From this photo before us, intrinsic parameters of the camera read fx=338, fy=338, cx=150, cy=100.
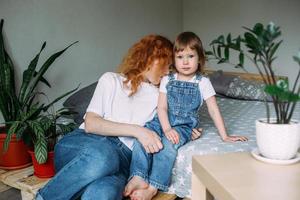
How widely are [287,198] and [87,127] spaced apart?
986 mm

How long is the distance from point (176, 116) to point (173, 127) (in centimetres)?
6

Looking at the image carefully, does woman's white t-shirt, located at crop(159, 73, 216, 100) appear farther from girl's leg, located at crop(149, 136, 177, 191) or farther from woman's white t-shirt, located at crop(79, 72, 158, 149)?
girl's leg, located at crop(149, 136, 177, 191)

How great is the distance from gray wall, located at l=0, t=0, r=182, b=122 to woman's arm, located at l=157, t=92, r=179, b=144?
4.03 feet

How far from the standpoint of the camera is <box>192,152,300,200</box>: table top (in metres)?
0.75

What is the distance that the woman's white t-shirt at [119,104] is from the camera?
156 centimetres

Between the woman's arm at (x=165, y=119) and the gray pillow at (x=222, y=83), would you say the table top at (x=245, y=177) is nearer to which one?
the woman's arm at (x=165, y=119)

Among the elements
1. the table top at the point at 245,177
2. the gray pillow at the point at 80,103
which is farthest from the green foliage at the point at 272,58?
the gray pillow at the point at 80,103

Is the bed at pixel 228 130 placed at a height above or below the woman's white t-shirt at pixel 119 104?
below

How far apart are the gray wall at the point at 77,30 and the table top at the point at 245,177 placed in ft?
5.96

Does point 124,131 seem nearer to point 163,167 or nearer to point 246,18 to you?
point 163,167

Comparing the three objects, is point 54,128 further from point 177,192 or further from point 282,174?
point 282,174

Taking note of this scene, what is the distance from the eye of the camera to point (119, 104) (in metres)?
1.59

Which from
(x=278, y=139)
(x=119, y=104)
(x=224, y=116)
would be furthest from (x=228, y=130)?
(x=278, y=139)

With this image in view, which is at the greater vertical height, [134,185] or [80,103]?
[80,103]
